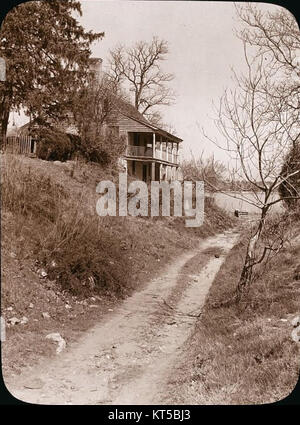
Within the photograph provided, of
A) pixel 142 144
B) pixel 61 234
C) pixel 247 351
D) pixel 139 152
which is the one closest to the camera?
pixel 247 351

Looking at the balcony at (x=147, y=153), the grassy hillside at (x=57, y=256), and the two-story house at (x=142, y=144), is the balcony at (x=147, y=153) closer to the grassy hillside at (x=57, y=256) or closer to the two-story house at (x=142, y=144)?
the two-story house at (x=142, y=144)

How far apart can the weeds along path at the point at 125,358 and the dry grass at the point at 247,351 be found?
384mm

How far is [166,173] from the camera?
17.5m

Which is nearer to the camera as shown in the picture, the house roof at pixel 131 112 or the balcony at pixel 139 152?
the house roof at pixel 131 112

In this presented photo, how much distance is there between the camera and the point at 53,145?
47.9 ft

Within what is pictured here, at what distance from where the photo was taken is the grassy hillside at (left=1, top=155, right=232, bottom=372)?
738 cm

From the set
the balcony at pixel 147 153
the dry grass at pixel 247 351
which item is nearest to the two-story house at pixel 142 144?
the balcony at pixel 147 153

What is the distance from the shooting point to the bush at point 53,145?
1406cm

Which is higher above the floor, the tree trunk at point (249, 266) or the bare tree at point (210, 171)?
the bare tree at point (210, 171)

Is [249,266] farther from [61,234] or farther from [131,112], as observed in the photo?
[131,112]

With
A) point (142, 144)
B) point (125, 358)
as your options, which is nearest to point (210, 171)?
point (125, 358)

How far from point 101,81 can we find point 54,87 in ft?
7.39

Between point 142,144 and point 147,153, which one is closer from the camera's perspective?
point 147,153

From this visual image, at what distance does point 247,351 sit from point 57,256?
190 inches
